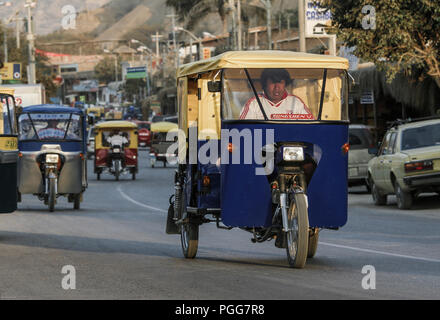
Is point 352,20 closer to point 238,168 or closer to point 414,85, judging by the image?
point 414,85

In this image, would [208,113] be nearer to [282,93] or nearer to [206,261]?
[282,93]

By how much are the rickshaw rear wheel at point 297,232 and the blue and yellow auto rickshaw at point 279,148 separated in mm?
11

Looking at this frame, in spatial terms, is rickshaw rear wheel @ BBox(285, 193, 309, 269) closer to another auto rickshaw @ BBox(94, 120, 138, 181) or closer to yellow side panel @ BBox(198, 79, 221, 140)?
yellow side panel @ BBox(198, 79, 221, 140)

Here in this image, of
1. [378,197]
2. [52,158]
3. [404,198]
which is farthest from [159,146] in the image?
[404,198]

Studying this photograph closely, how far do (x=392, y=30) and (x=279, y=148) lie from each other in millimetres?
16849

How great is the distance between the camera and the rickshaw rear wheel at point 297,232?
11.5 metres

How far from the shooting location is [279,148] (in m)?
12.1

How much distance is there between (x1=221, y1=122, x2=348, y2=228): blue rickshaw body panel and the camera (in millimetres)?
12180

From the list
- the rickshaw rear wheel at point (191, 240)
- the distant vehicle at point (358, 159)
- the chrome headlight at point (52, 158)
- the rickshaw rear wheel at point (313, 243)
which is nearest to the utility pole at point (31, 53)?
the distant vehicle at point (358, 159)

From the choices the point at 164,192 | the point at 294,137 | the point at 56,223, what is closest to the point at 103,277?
the point at 294,137

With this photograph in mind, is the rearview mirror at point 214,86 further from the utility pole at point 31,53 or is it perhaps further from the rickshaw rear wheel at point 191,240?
the utility pole at point 31,53

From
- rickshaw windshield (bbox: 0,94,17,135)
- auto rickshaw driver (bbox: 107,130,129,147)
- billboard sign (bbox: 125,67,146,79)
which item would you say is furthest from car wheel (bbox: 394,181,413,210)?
billboard sign (bbox: 125,67,146,79)

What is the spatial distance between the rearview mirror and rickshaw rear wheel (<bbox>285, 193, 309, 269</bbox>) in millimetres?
1628

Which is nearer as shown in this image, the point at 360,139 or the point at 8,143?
the point at 8,143
